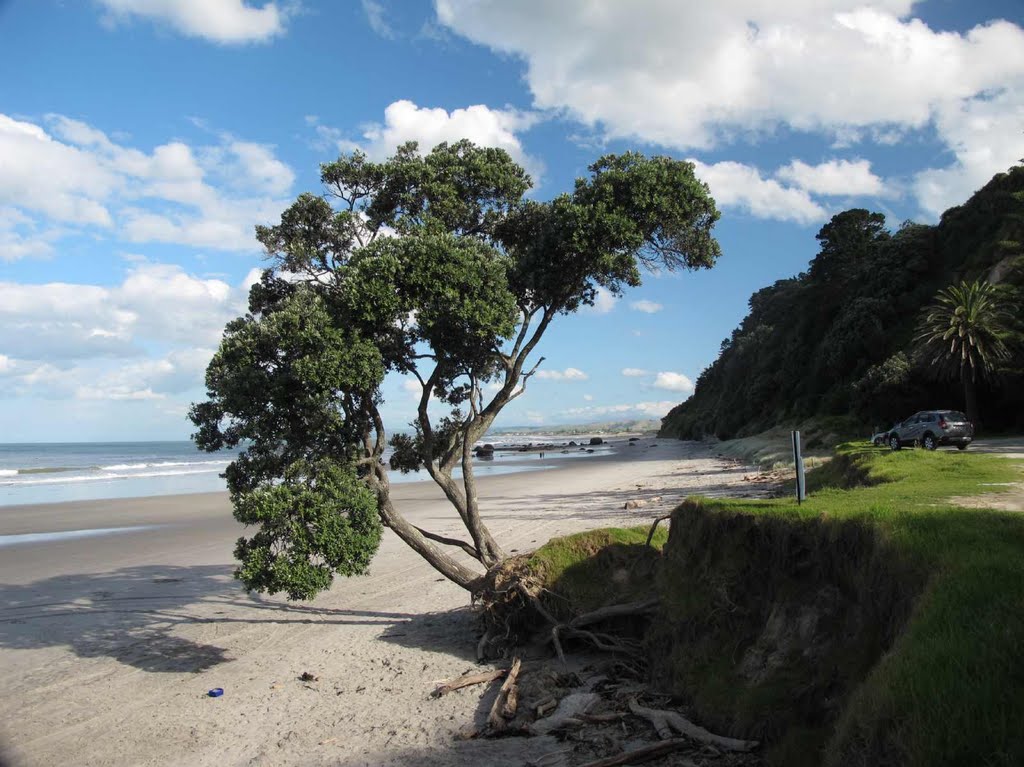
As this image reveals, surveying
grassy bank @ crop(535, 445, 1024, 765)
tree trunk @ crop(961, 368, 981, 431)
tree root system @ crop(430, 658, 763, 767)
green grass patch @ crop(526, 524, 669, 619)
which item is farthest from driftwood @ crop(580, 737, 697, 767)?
tree trunk @ crop(961, 368, 981, 431)

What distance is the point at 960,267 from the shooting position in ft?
143

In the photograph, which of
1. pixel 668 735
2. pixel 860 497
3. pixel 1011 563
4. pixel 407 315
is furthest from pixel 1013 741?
pixel 407 315

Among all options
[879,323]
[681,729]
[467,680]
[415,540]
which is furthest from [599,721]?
[879,323]

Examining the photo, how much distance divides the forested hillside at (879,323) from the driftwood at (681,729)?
34.7 meters

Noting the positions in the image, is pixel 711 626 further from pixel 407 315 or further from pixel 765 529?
pixel 407 315

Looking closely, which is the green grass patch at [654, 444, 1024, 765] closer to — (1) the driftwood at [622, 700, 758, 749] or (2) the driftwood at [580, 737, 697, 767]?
(1) the driftwood at [622, 700, 758, 749]

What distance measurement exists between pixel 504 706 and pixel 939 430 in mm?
24231

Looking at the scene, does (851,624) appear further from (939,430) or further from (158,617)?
(939,430)

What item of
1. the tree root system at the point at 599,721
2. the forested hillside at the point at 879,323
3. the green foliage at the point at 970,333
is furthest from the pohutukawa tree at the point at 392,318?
the forested hillside at the point at 879,323

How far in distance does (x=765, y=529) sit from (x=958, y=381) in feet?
122

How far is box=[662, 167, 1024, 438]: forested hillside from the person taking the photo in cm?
3741

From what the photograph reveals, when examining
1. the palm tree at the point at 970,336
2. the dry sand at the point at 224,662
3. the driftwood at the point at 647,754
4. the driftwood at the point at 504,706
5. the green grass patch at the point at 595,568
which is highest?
the palm tree at the point at 970,336

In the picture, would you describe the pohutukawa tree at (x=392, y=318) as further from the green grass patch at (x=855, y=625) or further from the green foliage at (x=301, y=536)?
the green grass patch at (x=855, y=625)

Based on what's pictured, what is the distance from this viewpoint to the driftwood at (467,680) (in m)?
8.20
